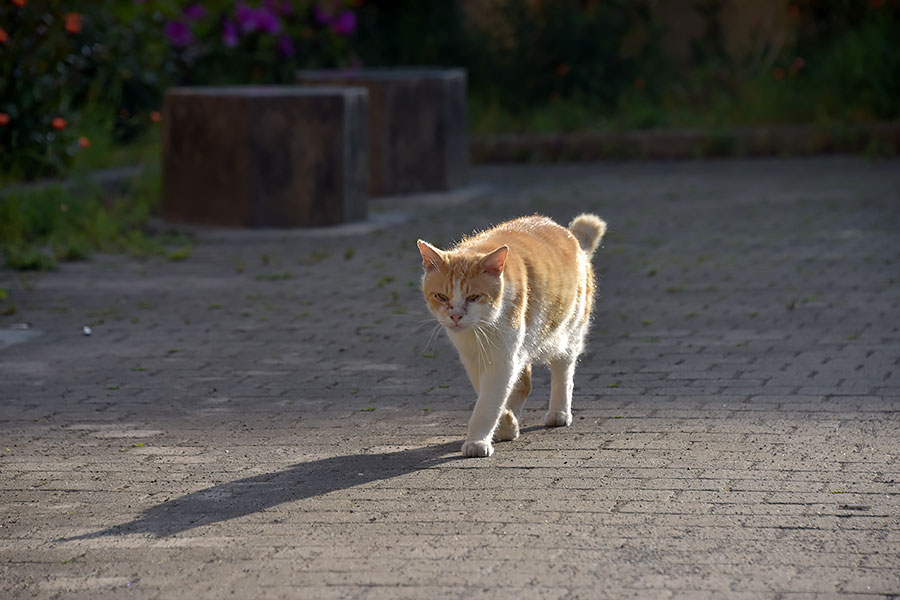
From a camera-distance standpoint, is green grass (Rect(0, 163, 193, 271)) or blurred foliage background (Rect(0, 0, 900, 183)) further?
blurred foliage background (Rect(0, 0, 900, 183))

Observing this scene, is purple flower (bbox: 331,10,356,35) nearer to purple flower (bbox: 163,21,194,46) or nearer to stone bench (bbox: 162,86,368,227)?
purple flower (bbox: 163,21,194,46)

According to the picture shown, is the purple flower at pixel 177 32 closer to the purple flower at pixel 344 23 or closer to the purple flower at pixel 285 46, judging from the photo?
the purple flower at pixel 285 46

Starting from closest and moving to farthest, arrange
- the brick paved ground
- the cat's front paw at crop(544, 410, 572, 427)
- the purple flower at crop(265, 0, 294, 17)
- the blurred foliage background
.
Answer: the brick paved ground < the cat's front paw at crop(544, 410, 572, 427) < the blurred foliage background < the purple flower at crop(265, 0, 294, 17)

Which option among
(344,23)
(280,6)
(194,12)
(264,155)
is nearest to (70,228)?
(264,155)

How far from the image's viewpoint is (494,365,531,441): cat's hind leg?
5.23 meters

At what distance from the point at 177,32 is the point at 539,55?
4795 millimetres

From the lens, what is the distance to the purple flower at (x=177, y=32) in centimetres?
1530

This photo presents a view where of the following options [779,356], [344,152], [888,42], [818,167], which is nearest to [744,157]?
[818,167]

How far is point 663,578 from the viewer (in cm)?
374

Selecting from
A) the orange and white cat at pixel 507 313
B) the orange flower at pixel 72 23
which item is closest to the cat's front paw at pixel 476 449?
the orange and white cat at pixel 507 313

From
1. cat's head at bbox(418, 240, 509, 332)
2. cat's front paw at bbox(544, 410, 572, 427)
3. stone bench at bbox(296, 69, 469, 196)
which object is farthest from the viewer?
stone bench at bbox(296, 69, 469, 196)

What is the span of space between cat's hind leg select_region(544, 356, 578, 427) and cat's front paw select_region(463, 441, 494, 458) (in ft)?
1.66

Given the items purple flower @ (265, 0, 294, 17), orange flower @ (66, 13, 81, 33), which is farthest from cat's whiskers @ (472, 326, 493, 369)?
purple flower @ (265, 0, 294, 17)

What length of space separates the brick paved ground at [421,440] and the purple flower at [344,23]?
7.77 m
